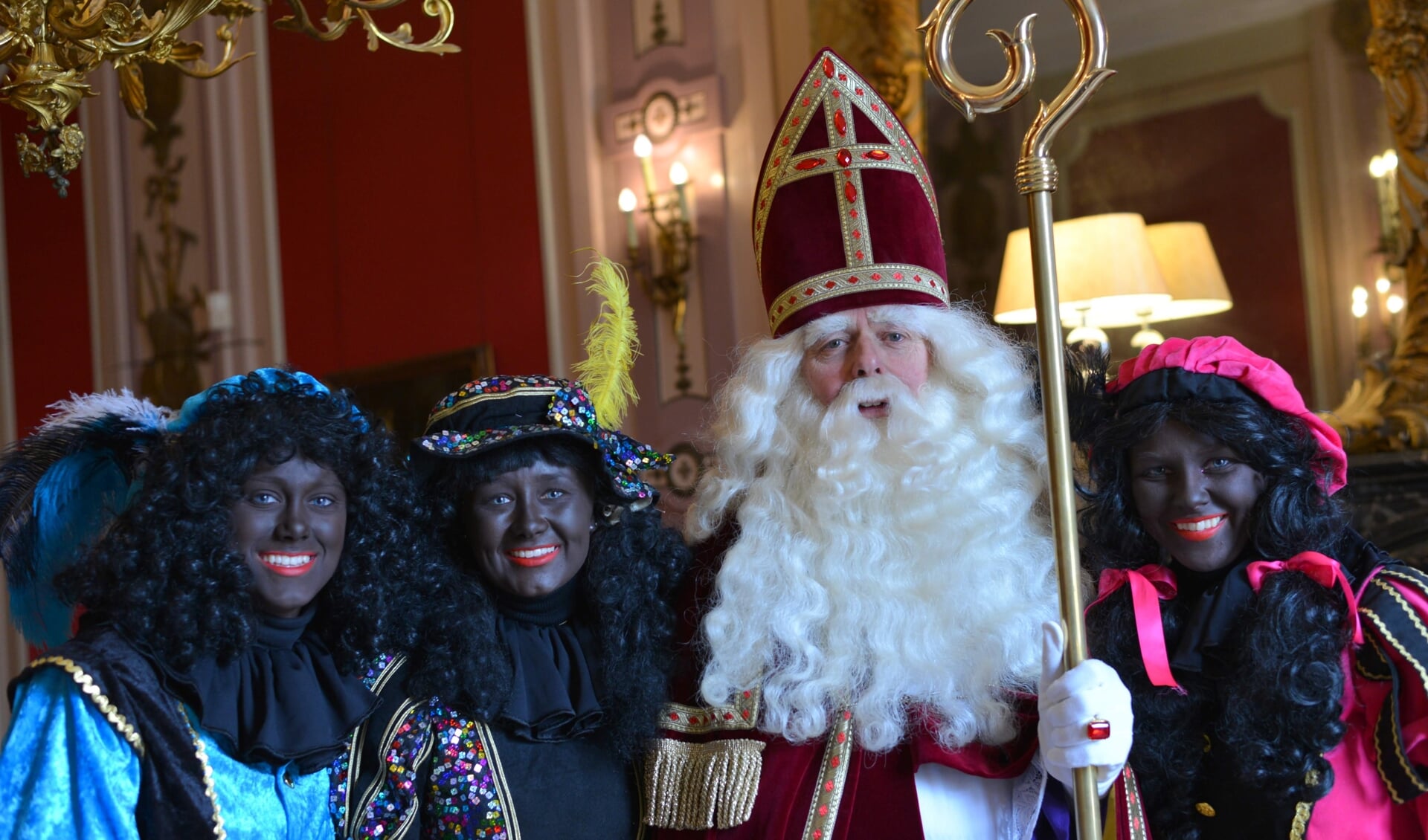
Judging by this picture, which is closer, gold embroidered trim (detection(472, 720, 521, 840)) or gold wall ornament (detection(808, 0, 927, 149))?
gold embroidered trim (detection(472, 720, 521, 840))

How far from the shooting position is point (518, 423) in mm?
2348

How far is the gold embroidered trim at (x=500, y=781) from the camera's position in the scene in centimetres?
221

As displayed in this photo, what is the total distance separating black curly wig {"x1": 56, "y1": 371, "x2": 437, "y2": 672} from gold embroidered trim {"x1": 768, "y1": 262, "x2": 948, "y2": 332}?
0.85 m

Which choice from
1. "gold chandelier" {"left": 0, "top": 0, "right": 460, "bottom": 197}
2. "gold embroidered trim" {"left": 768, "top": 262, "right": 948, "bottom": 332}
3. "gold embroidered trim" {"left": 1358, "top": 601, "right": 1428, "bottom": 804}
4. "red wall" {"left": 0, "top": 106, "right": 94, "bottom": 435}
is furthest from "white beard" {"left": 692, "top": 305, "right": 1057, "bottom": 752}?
"red wall" {"left": 0, "top": 106, "right": 94, "bottom": 435}

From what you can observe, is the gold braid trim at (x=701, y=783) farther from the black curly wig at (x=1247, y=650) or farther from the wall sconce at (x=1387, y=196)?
the wall sconce at (x=1387, y=196)

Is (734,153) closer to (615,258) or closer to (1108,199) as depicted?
(615,258)

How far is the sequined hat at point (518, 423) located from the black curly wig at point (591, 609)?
0.09 ft

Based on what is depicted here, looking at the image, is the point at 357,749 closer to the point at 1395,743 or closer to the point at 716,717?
the point at 716,717

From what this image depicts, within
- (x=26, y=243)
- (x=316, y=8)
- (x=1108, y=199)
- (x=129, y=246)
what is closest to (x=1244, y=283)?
(x=1108, y=199)

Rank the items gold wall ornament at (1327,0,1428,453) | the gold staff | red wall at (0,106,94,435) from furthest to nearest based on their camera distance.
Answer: red wall at (0,106,94,435)
gold wall ornament at (1327,0,1428,453)
the gold staff

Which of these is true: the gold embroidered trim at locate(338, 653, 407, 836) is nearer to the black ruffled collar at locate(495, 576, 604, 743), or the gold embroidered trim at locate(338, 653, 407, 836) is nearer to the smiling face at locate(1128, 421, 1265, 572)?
the black ruffled collar at locate(495, 576, 604, 743)

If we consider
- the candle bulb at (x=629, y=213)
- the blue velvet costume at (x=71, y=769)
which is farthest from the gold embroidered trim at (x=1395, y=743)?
the candle bulb at (x=629, y=213)

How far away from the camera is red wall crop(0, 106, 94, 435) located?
23.7 feet

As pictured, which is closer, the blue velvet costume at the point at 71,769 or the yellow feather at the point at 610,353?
the blue velvet costume at the point at 71,769
